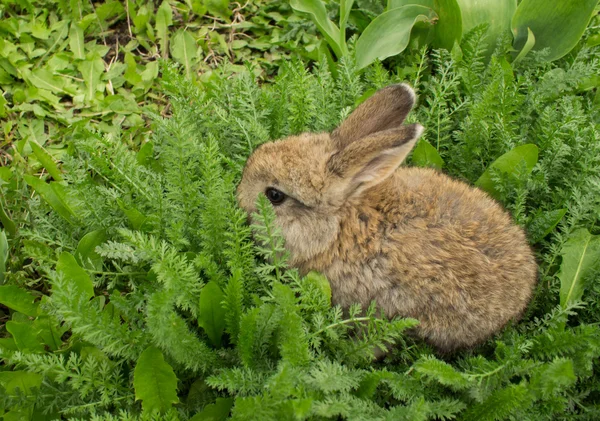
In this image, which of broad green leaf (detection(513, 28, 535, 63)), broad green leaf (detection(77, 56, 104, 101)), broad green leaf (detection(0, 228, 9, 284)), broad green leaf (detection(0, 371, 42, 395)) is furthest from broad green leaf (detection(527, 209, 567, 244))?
broad green leaf (detection(77, 56, 104, 101))

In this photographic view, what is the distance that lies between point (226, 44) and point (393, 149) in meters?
2.77

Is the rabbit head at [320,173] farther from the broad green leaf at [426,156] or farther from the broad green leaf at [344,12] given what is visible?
the broad green leaf at [344,12]

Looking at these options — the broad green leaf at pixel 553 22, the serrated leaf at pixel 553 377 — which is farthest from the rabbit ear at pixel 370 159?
the broad green leaf at pixel 553 22

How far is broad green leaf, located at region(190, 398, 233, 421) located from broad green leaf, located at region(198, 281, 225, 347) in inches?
16.7

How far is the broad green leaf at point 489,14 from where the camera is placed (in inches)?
171

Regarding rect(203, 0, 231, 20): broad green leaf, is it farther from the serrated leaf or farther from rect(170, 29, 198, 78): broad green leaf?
the serrated leaf

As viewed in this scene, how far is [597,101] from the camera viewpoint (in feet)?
13.4

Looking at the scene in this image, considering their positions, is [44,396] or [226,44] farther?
[226,44]

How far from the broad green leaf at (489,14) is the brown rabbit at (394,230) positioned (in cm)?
157

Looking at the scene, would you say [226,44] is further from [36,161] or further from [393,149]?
[393,149]

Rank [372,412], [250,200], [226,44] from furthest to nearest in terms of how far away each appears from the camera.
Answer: [226,44] → [250,200] → [372,412]

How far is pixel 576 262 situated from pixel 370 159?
1.44m

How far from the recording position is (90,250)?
3336mm

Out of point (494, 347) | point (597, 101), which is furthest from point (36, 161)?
point (597, 101)
